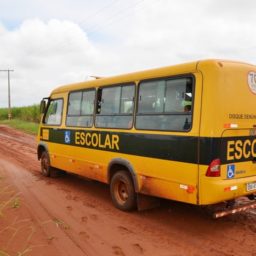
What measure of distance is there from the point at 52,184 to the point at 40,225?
341 centimetres

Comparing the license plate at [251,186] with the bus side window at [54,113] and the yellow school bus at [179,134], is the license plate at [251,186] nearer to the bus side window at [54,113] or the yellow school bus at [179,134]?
the yellow school bus at [179,134]

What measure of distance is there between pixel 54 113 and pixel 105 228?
4.55 meters

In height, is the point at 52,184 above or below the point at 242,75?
below

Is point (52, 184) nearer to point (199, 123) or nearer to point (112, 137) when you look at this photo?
point (112, 137)

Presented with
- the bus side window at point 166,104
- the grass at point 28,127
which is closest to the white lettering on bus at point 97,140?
the bus side window at point 166,104

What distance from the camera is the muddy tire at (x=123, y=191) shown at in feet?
21.7

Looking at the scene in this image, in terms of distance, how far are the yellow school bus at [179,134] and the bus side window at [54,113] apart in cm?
190

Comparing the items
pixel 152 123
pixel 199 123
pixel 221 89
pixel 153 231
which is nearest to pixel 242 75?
pixel 221 89

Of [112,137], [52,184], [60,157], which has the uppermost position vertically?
[112,137]

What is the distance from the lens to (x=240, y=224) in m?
5.98

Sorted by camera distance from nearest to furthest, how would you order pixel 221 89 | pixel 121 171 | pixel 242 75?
pixel 221 89, pixel 242 75, pixel 121 171

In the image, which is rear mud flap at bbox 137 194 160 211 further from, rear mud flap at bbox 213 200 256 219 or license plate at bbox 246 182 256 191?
license plate at bbox 246 182 256 191

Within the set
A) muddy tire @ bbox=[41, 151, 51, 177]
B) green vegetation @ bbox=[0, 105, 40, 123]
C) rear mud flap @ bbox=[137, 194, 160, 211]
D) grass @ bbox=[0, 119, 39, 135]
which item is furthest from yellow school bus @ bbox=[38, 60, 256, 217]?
green vegetation @ bbox=[0, 105, 40, 123]

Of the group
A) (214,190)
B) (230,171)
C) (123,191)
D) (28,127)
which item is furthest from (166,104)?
(28,127)
